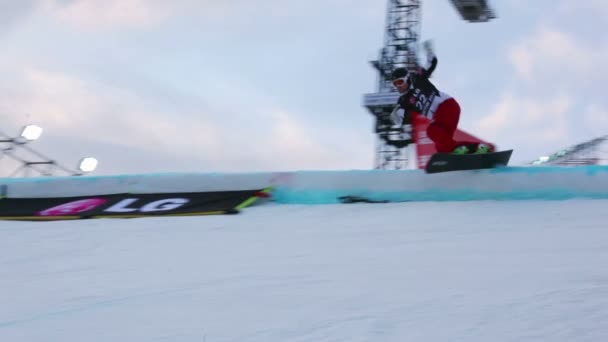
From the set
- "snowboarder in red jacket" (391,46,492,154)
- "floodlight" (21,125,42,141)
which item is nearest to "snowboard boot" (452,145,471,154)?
"snowboarder in red jacket" (391,46,492,154)

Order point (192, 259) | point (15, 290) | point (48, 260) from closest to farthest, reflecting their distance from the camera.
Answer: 1. point (15, 290)
2. point (192, 259)
3. point (48, 260)

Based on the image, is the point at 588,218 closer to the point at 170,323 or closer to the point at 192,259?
the point at 192,259

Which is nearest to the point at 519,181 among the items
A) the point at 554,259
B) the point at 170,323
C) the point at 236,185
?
the point at 554,259

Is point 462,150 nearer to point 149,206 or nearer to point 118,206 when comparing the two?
point 149,206

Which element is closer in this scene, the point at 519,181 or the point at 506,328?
the point at 506,328

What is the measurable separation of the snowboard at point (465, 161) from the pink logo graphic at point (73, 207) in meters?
3.37

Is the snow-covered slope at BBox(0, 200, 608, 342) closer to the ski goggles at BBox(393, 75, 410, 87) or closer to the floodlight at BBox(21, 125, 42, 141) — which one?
the ski goggles at BBox(393, 75, 410, 87)

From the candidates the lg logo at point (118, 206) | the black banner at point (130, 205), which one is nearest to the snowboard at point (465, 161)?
the black banner at point (130, 205)

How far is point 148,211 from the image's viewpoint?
6.09 meters

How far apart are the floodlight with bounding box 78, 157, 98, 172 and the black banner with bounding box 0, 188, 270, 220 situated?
5.47 metres

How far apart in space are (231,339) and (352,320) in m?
0.50

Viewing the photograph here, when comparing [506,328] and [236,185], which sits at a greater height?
[236,185]

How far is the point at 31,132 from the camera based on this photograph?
14008 mm

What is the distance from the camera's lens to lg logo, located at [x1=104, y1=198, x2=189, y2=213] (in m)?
6.14
